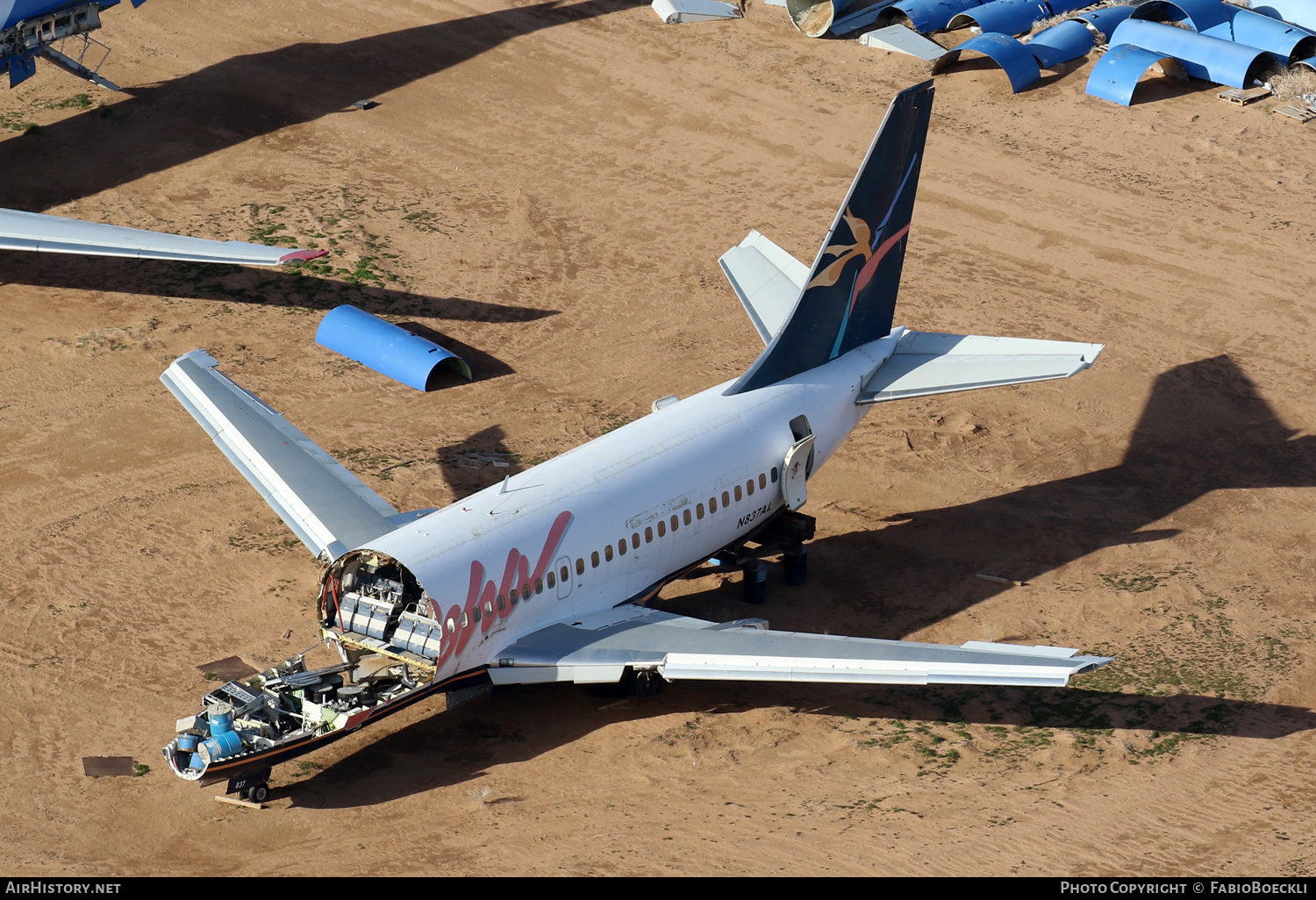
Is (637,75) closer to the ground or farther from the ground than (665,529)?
farther from the ground

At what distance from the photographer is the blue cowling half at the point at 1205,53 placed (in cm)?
5834

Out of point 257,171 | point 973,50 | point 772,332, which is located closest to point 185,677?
point 772,332

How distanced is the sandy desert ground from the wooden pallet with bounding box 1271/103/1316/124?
3.37 ft

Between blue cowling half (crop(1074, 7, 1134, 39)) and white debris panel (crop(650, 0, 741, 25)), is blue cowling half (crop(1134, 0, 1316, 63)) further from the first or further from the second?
white debris panel (crop(650, 0, 741, 25))

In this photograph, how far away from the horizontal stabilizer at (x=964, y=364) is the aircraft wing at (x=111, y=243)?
58.7 feet

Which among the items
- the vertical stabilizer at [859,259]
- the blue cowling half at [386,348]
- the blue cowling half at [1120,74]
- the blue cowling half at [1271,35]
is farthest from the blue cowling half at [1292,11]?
the blue cowling half at [386,348]

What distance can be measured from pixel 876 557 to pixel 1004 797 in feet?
31.4

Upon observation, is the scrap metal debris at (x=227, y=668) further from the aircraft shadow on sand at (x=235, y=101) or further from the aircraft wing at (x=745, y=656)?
the aircraft shadow on sand at (x=235, y=101)

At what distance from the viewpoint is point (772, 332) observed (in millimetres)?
34000

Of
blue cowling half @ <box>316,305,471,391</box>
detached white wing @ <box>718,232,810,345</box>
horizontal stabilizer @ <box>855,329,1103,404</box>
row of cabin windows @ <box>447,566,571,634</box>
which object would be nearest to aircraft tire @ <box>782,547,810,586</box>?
horizontal stabilizer @ <box>855,329,1103,404</box>

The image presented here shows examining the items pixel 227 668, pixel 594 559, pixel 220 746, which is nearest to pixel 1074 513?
pixel 594 559

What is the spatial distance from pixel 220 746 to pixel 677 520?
1042cm

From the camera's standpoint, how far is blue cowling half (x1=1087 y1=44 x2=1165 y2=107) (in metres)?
58.2
